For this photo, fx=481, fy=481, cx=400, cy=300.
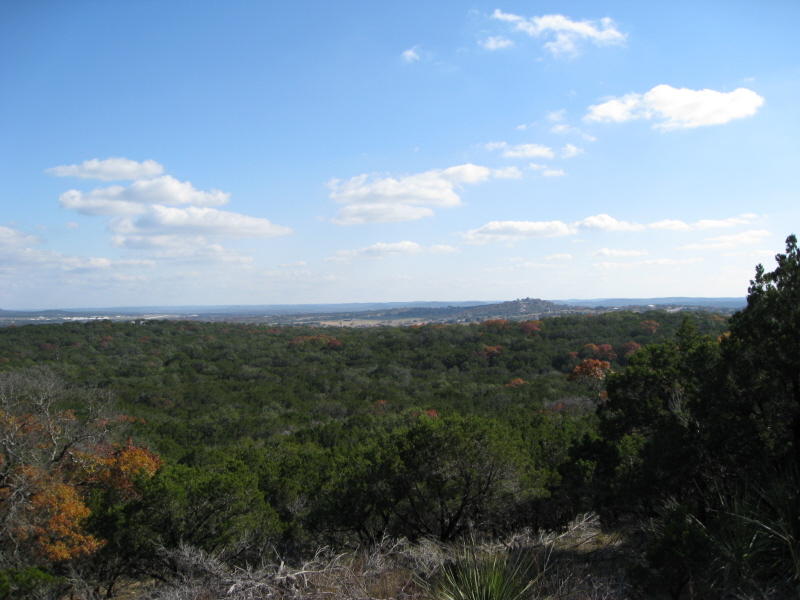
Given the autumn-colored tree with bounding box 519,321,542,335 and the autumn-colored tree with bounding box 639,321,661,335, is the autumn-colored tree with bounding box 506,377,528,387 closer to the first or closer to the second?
the autumn-colored tree with bounding box 639,321,661,335

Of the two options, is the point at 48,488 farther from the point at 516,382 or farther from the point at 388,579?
the point at 516,382

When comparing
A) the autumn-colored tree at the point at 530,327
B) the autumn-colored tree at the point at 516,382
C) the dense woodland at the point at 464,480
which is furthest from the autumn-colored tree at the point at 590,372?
the autumn-colored tree at the point at 530,327

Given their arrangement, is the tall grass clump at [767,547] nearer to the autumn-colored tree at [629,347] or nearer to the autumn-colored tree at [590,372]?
the autumn-colored tree at [590,372]

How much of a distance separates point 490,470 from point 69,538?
964 cm

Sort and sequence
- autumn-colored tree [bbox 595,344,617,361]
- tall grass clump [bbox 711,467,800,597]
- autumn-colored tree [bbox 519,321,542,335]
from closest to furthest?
1. tall grass clump [bbox 711,467,800,597]
2. autumn-colored tree [bbox 595,344,617,361]
3. autumn-colored tree [bbox 519,321,542,335]

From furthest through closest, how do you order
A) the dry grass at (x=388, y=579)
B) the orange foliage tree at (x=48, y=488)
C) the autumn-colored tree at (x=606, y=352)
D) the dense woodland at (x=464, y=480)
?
the autumn-colored tree at (x=606, y=352) → the orange foliage tree at (x=48, y=488) → the dense woodland at (x=464, y=480) → the dry grass at (x=388, y=579)

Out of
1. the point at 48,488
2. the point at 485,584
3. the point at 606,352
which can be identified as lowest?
the point at 606,352

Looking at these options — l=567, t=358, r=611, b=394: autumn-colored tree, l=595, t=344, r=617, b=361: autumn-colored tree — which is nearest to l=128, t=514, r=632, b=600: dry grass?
l=567, t=358, r=611, b=394: autumn-colored tree

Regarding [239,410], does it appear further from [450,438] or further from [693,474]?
[693,474]

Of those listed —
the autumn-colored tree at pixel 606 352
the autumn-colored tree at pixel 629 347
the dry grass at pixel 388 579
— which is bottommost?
the autumn-colored tree at pixel 606 352

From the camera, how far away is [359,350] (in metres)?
50.1

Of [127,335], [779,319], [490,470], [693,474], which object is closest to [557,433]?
[490,470]

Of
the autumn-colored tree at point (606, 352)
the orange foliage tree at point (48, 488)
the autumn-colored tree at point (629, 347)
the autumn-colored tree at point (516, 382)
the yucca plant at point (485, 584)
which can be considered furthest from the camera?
the autumn-colored tree at point (606, 352)

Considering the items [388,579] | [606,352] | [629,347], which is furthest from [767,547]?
[606,352]
